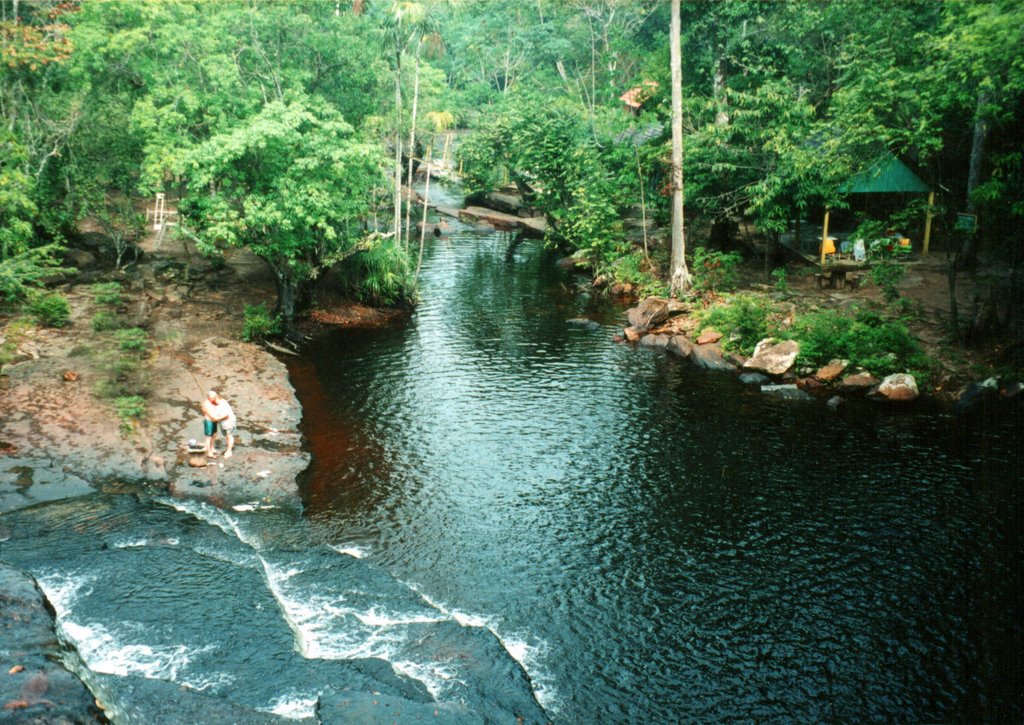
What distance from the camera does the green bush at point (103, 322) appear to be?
21.9 meters

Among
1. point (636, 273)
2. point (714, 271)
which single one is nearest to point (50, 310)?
point (636, 273)

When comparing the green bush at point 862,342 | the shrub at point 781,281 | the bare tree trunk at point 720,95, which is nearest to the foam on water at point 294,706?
the green bush at point 862,342

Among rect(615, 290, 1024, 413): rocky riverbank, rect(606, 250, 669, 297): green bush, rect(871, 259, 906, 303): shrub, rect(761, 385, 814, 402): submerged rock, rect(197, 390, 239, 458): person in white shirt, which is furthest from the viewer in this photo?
rect(606, 250, 669, 297): green bush

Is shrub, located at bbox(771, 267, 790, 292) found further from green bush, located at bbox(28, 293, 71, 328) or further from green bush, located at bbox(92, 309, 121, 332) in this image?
green bush, located at bbox(28, 293, 71, 328)

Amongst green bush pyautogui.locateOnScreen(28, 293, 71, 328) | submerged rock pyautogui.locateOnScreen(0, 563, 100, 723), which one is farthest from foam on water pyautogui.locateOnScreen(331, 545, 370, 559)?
green bush pyautogui.locateOnScreen(28, 293, 71, 328)

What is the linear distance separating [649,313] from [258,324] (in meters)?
14.6

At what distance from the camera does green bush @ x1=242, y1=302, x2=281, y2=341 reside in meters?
24.5

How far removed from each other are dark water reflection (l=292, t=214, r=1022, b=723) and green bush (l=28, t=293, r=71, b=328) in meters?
7.49

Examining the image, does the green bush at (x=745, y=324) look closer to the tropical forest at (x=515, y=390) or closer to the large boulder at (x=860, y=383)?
the tropical forest at (x=515, y=390)

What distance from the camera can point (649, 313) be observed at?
27922mm

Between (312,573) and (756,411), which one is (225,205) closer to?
(312,573)

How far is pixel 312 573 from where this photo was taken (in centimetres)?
1261

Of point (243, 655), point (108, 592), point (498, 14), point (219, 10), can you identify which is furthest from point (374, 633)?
point (498, 14)

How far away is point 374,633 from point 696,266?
941 inches
